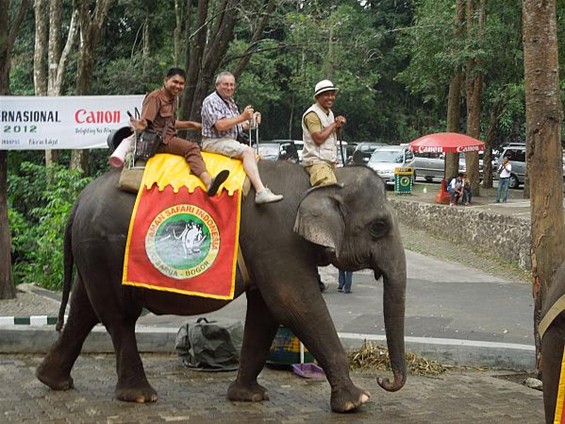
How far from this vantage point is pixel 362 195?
702cm

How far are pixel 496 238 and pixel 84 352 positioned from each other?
1096cm

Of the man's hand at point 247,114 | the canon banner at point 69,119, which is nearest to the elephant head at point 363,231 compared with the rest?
the man's hand at point 247,114

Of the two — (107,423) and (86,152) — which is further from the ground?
(86,152)

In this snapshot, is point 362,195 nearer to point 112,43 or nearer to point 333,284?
point 333,284

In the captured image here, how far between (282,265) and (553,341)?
313 cm

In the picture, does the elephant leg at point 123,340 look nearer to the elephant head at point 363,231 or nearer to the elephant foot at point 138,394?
the elephant foot at point 138,394

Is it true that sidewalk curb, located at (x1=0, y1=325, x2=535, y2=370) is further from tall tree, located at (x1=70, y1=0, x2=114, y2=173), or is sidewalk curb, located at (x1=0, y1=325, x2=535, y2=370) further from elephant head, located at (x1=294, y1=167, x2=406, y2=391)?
tall tree, located at (x1=70, y1=0, x2=114, y2=173)

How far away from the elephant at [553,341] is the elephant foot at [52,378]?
4664 mm

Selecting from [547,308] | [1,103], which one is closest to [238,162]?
[547,308]

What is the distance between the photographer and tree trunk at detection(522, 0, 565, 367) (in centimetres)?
812

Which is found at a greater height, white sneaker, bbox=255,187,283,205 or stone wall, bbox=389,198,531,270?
white sneaker, bbox=255,187,283,205

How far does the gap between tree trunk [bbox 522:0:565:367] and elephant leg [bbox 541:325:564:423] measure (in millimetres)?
4354

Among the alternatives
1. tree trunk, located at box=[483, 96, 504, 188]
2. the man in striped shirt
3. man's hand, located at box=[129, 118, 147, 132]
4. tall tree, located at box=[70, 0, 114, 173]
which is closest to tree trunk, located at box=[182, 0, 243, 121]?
tall tree, located at box=[70, 0, 114, 173]

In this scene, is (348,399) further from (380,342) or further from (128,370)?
(380,342)
